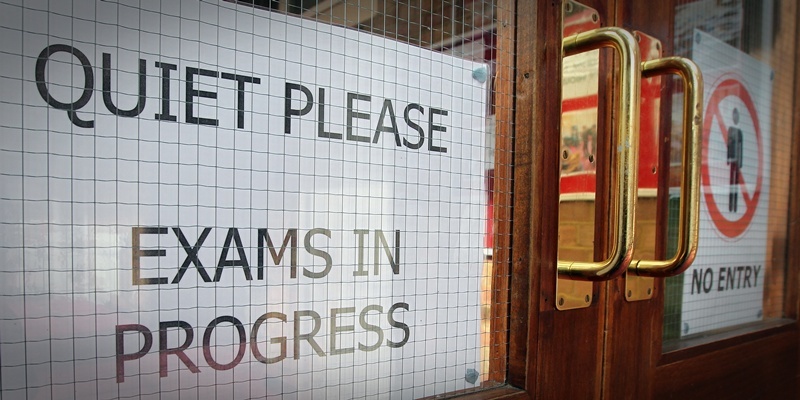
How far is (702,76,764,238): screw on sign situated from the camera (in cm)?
133

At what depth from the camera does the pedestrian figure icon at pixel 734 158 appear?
1.39 meters

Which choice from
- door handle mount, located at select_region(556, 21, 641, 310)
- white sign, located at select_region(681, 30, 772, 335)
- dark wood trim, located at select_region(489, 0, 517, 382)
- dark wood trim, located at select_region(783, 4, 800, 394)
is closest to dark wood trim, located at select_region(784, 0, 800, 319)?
dark wood trim, located at select_region(783, 4, 800, 394)

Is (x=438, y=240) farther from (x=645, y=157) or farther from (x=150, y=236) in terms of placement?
(x=645, y=157)

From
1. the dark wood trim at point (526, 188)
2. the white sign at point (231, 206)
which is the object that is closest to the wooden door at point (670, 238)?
the dark wood trim at point (526, 188)

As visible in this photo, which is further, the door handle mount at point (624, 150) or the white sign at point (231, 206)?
the door handle mount at point (624, 150)

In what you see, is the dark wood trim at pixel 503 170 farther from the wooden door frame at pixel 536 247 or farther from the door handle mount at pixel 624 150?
the door handle mount at pixel 624 150

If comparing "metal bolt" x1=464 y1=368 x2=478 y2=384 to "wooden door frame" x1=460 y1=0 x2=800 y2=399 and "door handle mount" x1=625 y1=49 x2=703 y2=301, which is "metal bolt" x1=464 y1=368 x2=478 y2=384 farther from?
"door handle mount" x1=625 y1=49 x2=703 y2=301

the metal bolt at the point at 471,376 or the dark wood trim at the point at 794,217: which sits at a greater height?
the dark wood trim at the point at 794,217

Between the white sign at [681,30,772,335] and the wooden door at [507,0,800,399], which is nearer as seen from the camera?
the wooden door at [507,0,800,399]

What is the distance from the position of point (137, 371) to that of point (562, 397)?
0.68 meters

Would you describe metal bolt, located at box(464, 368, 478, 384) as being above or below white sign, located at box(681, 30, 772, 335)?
below

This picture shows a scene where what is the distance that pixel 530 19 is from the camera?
0.88m

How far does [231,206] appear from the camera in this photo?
645 mm

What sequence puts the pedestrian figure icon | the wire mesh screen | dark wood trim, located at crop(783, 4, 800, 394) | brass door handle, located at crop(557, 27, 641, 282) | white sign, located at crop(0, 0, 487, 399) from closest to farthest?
white sign, located at crop(0, 0, 487, 399) < brass door handle, located at crop(557, 27, 641, 282) < the wire mesh screen < the pedestrian figure icon < dark wood trim, located at crop(783, 4, 800, 394)
